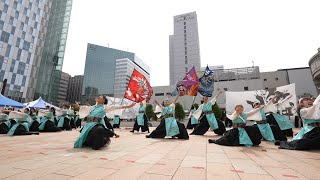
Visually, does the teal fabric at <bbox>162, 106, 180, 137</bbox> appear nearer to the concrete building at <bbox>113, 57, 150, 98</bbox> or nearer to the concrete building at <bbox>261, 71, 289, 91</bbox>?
the concrete building at <bbox>261, 71, 289, 91</bbox>

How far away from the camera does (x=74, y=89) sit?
14062 cm

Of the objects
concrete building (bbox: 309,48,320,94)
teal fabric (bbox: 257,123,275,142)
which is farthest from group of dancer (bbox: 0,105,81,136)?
concrete building (bbox: 309,48,320,94)

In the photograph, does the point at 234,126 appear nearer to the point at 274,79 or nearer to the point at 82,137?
the point at 82,137

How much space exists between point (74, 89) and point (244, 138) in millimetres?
152157

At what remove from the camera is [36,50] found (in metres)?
46.9

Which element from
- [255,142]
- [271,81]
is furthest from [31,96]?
[271,81]

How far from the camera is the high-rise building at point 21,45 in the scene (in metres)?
39.4

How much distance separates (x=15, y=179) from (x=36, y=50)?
182 ft

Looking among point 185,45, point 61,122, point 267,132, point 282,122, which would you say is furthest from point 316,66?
point 185,45

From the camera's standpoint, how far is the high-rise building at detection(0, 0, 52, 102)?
3941cm

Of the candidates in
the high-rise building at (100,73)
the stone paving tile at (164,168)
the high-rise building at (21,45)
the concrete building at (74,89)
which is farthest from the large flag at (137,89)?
the concrete building at (74,89)

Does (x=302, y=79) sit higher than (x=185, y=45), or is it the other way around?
(x=185, y=45)

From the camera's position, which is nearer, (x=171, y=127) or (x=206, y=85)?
(x=171, y=127)

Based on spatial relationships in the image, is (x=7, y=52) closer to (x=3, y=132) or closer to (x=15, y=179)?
(x=3, y=132)
